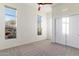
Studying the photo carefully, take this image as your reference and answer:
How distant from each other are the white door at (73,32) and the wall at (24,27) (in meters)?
2.53

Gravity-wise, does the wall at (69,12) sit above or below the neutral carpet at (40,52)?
above

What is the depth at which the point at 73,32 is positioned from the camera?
5.84 m

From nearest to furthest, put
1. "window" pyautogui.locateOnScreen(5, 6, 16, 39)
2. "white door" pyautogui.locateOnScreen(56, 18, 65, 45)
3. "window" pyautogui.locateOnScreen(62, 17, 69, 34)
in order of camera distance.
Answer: "window" pyautogui.locateOnScreen(5, 6, 16, 39), "window" pyautogui.locateOnScreen(62, 17, 69, 34), "white door" pyautogui.locateOnScreen(56, 18, 65, 45)

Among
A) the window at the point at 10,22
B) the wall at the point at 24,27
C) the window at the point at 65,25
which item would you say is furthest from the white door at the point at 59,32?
the window at the point at 10,22

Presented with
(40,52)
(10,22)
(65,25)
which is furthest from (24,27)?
(40,52)

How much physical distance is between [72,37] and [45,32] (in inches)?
159

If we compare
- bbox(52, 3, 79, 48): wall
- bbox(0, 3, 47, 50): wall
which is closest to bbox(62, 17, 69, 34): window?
bbox(52, 3, 79, 48): wall

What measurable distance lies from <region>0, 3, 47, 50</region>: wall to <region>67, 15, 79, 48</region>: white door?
2.53 metres

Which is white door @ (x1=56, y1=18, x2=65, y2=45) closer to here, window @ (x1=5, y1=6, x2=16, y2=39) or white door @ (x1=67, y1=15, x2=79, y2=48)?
white door @ (x1=67, y1=15, x2=79, y2=48)

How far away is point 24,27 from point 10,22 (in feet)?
4.19

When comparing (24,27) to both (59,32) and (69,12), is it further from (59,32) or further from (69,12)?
(69,12)

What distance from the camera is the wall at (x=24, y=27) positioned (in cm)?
539

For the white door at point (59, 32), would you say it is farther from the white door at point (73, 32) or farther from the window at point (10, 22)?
the window at point (10, 22)

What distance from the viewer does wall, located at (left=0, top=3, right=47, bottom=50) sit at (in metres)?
5.39
